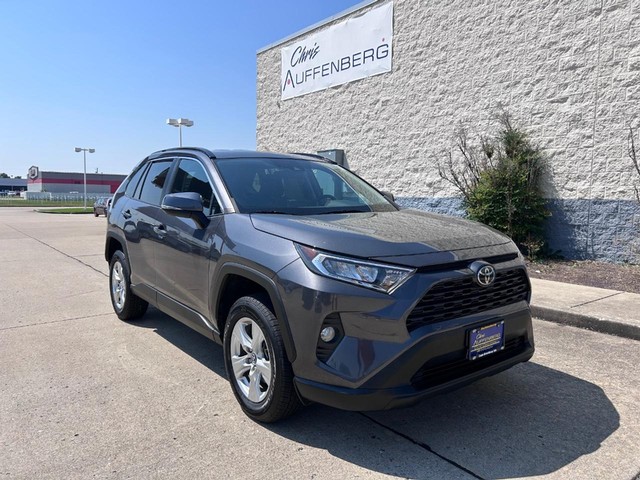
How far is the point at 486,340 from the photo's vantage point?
2.96 m

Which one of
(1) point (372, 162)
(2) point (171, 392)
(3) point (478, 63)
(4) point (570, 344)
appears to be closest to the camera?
(2) point (171, 392)

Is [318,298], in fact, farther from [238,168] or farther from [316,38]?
[316,38]

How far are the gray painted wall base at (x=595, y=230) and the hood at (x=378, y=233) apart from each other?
585 centimetres

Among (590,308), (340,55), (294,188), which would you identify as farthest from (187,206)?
(340,55)

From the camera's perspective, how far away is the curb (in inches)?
199

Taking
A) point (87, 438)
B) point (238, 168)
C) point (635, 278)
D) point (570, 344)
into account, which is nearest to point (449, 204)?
point (635, 278)

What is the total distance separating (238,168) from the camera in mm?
4043

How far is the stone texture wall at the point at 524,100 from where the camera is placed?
8.08 metres

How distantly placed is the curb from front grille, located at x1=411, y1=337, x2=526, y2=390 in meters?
2.76

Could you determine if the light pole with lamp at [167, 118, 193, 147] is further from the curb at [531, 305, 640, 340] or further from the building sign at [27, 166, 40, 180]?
the building sign at [27, 166, 40, 180]

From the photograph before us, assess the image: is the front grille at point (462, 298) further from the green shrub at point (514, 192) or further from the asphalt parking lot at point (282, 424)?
the green shrub at point (514, 192)

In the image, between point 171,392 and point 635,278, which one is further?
point 635,278

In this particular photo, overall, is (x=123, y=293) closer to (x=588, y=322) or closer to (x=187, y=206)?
(x=187, y=206)

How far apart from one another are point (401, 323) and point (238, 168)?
2.08 meters
